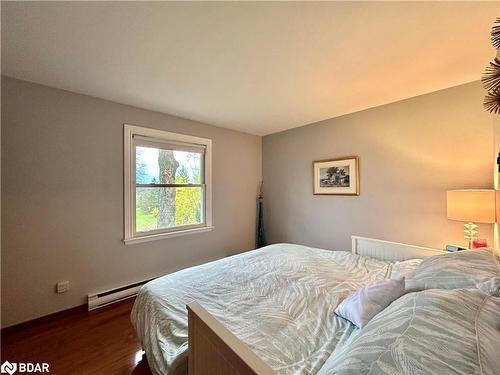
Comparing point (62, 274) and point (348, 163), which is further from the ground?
point (348, 163)

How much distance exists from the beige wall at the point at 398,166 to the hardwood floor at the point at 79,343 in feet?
8.33

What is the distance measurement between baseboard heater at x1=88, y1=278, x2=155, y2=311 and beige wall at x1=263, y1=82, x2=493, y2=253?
238cm

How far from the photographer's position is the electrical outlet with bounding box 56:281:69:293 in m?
2.08

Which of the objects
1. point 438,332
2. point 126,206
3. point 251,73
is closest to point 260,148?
point 251,73

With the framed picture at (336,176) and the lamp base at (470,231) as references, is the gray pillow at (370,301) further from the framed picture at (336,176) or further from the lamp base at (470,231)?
the framed picture at (336,176)

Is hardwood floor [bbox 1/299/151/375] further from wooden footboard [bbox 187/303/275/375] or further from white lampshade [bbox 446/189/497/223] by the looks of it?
white lampshade [bbox 446/189/497/223]

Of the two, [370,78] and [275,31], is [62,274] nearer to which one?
[275,31]

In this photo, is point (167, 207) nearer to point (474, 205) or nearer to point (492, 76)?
point (492, 76)

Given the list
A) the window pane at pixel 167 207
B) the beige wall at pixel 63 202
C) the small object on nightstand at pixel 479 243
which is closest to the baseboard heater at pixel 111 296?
the beige wall at pixel 63 202

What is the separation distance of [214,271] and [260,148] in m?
2.75

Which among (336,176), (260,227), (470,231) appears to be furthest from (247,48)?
(260,227)

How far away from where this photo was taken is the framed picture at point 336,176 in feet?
9.13

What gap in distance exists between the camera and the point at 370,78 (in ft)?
6.36

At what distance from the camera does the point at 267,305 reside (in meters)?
1.27
